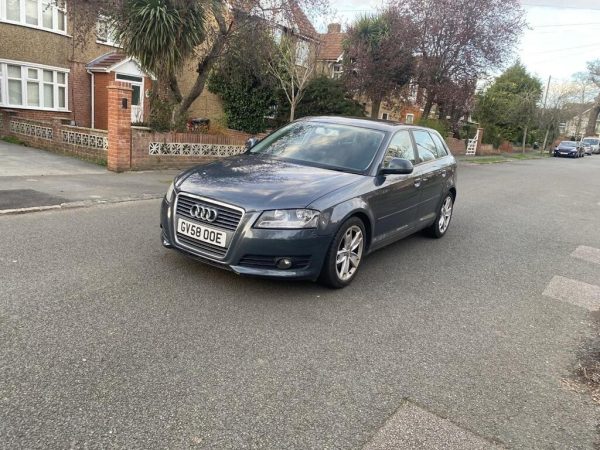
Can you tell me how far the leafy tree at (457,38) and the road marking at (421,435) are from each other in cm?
2079

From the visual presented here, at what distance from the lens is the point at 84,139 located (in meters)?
12.9

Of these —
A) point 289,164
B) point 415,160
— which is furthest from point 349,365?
point 415,160

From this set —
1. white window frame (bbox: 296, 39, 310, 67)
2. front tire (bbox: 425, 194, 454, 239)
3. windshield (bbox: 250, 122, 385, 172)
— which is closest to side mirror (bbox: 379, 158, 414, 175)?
windshield (bbox: 250, 122, 385, 172)

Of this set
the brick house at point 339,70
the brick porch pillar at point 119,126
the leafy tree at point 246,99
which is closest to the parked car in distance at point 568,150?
the brick house at point 339,70

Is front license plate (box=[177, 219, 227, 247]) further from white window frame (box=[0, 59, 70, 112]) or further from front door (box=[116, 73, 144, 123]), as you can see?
front door (box=[116, 73, 144, 123])

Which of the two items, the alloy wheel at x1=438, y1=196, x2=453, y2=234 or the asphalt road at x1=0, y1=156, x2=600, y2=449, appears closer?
the asphalt road at x1=0, y1=156, x2=600, y2=449

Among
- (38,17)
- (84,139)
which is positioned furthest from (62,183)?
(38,17)

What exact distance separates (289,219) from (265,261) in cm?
42

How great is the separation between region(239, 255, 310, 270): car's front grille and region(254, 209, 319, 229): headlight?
0.27m

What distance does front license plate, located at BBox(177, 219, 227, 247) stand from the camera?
13.9 ft

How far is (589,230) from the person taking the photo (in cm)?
894

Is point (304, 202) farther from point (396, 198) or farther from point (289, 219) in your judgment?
point (396, 198)

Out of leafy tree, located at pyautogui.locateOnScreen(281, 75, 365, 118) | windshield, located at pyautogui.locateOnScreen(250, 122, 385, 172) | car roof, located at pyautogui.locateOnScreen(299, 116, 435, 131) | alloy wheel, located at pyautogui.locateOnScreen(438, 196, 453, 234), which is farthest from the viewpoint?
leafy tree, located at pyautogui.locateOnScreen(281, 75, 365, 118)

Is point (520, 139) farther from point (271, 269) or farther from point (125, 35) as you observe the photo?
point (271, 269)
